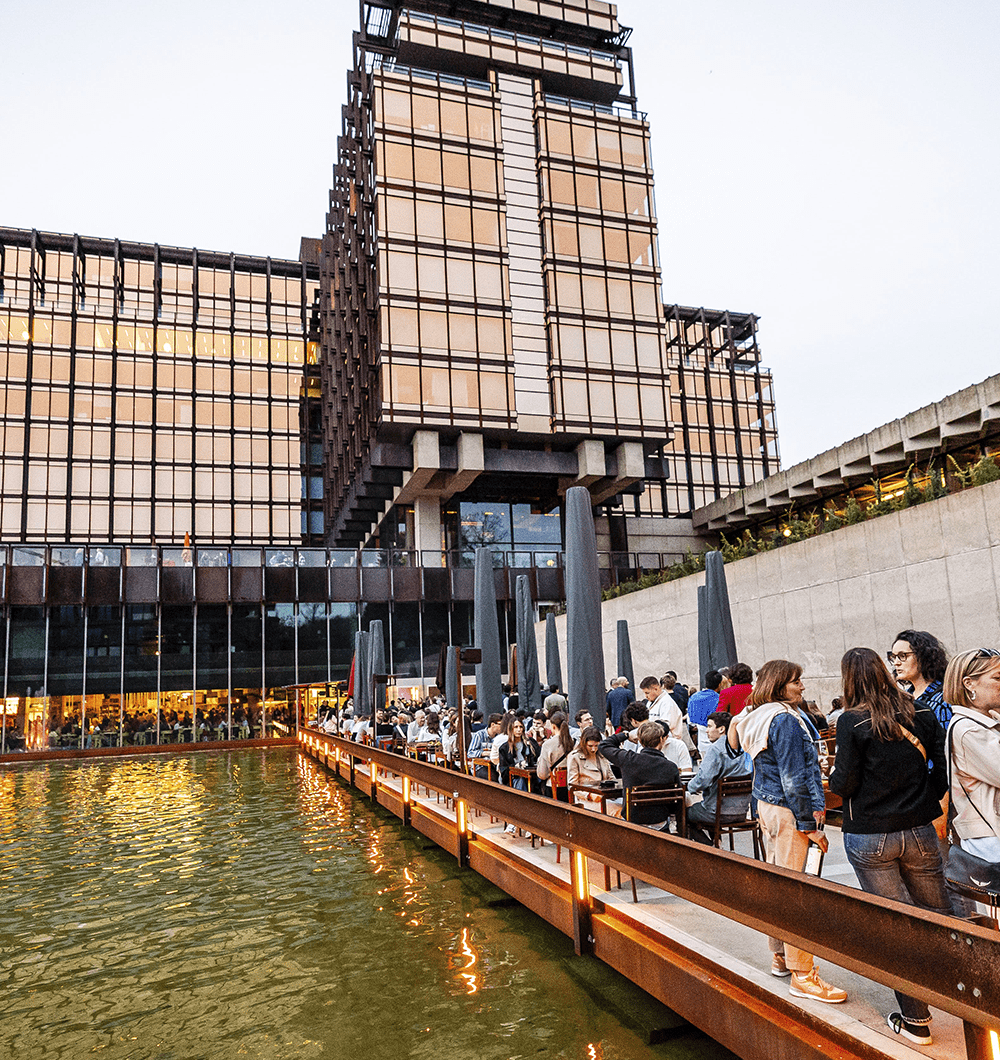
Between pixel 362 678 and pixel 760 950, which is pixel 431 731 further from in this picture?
pixel 760 950

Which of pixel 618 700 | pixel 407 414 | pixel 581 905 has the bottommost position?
pixel 581 905

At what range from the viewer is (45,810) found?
15953 millimetres

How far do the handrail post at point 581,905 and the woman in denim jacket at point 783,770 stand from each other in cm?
180

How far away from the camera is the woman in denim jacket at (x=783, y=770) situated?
4684 mm

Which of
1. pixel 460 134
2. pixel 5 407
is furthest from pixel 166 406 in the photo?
pixel 460 134

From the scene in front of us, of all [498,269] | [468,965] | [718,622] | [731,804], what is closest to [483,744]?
[718,622]

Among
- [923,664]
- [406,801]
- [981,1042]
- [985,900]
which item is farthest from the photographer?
[406,801]

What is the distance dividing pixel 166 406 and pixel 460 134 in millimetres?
26409

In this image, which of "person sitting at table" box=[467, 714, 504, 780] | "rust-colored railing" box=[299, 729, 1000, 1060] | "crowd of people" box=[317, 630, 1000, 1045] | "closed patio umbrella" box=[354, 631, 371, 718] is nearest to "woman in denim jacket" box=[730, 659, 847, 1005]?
"crowd of people" box=[317, 630, 1000, 1045]

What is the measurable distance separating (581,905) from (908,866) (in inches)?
112

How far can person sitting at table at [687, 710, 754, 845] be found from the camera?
23.1 feet

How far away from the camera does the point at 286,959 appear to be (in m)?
6.68

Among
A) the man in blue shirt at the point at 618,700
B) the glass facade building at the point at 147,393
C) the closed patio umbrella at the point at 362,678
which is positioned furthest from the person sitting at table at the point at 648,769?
the glass facade building at the point at 147,393

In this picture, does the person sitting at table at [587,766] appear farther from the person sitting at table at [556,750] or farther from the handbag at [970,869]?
the handbag at [970,869]
